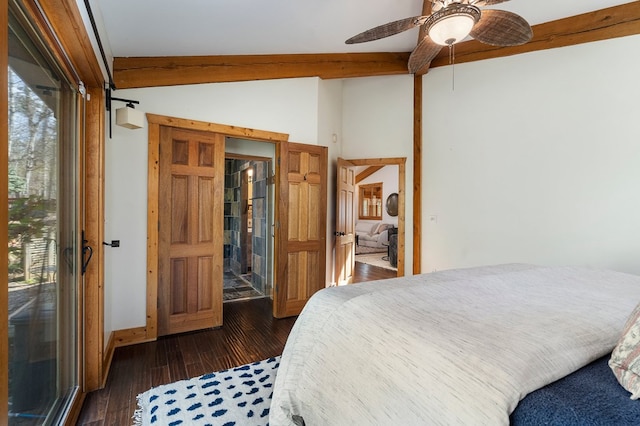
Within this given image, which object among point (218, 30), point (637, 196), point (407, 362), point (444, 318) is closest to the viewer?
point (407, 362)

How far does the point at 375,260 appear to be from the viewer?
7242 millimetres

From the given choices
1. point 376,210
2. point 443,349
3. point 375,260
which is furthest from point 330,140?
point 376,210

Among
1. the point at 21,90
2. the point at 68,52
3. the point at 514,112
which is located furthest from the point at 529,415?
the point at 514,112

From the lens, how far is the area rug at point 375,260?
21.5 ft

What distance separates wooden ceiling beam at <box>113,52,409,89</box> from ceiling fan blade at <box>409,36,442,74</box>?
1083 mm

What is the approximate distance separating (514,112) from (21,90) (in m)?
4.10

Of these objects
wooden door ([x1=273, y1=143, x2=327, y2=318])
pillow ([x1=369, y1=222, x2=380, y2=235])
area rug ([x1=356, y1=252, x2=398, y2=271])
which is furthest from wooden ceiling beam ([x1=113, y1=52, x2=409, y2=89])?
pillow ([x1=369, y1=222, x2=380, y2=235])

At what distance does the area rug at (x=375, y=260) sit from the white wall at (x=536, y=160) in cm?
251

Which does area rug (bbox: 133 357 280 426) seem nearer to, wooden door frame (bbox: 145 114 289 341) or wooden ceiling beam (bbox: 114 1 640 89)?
wooden door frame (bbox: 145 114 289 341)

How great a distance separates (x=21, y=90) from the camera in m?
1.11

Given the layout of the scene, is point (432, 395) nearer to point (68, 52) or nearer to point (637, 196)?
point (68, 52)

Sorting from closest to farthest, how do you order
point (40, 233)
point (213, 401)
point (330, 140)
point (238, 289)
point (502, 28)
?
point (40, 233) < point (213, 401) < point (502, 28) < point (330, 140) < point (238, 289)

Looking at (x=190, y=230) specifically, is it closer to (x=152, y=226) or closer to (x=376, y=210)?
(x=152, y=226)

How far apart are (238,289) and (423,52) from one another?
12.5 feet
